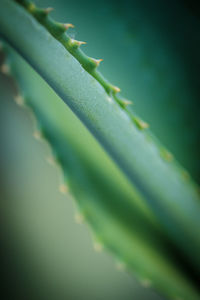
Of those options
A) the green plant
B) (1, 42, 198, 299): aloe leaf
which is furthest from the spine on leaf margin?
(1, 42, 198, 299): aloe leaf

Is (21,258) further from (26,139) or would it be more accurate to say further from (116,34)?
(116,34)

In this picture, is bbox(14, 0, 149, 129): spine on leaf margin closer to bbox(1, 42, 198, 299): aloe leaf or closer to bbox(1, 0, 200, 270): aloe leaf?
bbox(1, 0, 200, 270): aloe leaf

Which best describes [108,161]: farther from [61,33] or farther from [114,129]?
[61,33]

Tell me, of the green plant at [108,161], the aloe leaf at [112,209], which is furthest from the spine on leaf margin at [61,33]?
the aloe leaf at [112,209]

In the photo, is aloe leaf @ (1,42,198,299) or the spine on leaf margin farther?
aloe leaf @ (1,42,198,299)

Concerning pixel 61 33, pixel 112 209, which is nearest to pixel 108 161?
pixel 112 209

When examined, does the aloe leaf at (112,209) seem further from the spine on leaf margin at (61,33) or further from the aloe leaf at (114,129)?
the spine on leaf margin at (61,33)

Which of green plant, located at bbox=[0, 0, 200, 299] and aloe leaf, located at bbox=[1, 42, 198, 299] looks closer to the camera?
green plant, located at bbox=[0, 0, 200, 299]

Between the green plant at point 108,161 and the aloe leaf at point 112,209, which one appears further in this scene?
the aloe leaf at point 112,209
